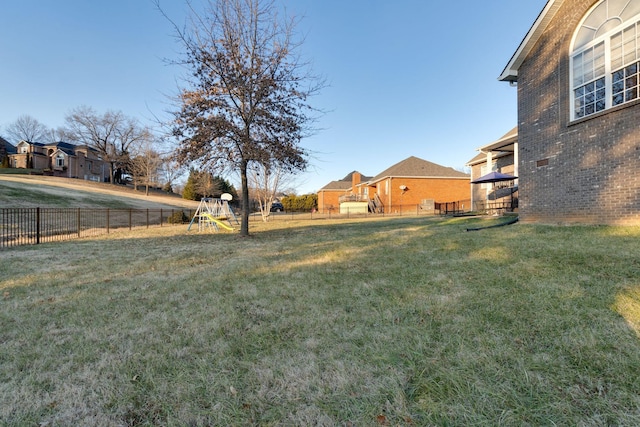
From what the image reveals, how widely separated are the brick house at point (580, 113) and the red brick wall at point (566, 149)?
21 millimetres

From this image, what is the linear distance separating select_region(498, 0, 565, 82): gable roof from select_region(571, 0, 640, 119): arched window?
3.20ft

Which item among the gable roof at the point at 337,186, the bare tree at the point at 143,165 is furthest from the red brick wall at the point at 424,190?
the bare tree at the point at 143,165

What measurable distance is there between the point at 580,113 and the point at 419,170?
883 inches

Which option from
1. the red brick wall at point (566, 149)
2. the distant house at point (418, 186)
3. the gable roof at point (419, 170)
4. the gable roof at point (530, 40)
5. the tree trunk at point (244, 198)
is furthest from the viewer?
the gable roof at point (419, 170)

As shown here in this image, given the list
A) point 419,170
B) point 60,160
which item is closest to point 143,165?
point 60,160

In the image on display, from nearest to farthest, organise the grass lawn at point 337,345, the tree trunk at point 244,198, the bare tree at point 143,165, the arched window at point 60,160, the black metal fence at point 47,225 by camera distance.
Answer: the grass lawn at point 337,345 → the black metal fence at point 47,225 → the tree trunk at point 244,198 → the bare tree at point 143,165 → the arched window at point 60,160

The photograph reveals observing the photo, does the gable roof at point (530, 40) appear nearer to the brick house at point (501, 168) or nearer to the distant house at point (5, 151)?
the brick house at point (501, 168)

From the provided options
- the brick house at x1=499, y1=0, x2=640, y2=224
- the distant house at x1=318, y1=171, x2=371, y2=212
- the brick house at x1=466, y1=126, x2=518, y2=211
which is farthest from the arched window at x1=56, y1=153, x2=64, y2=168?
the brick house at x1=499, y1=0, x2=640, y2=224

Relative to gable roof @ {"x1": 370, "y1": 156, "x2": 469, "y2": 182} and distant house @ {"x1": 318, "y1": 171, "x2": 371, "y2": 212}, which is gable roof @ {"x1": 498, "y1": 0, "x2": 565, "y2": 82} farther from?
distant house @ {"x1": 318, "y1": 171, "x2": 371, "y2": 212}

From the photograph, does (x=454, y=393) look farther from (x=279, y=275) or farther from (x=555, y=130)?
(x=555, y=130)

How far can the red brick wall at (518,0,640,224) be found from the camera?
22.1ft

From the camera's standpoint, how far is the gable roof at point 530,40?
27.6ft

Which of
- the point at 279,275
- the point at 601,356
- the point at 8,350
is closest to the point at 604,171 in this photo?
the point at 601,356

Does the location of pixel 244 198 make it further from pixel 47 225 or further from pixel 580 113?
pixel 580 113
